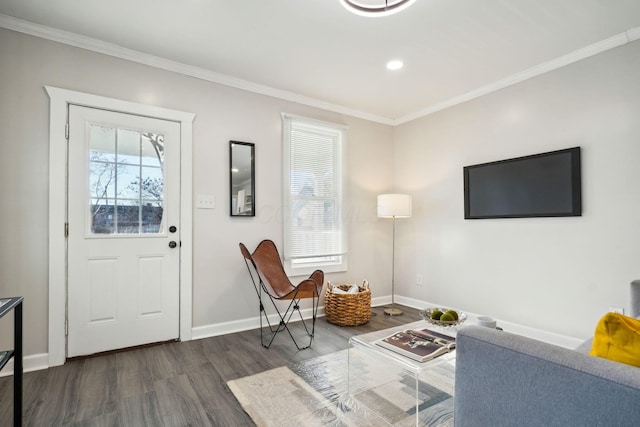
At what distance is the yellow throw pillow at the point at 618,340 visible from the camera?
919 millimetres

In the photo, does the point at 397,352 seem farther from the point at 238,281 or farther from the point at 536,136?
the point at 536,136

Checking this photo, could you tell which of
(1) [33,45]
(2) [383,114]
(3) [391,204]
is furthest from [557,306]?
(1) [33,45]

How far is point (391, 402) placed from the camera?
1997mm

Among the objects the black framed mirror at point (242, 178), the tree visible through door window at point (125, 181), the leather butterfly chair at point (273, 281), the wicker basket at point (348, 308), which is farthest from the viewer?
the wicker basket at point (348, 308)

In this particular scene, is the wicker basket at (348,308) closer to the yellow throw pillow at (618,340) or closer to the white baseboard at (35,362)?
the white baseboard at (35,362)

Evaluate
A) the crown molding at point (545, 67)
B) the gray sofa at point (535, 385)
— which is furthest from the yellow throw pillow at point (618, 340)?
the crown molding at point (545, 67)

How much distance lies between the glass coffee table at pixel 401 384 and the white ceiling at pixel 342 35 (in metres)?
2.18

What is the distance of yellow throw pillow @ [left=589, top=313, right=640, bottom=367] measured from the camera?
3.01 feet

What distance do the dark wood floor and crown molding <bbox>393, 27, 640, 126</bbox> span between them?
2.89 metres

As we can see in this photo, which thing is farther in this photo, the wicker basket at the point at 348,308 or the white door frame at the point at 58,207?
the wicker basket at the point at 348,308

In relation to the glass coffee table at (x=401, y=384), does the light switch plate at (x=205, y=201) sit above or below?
above

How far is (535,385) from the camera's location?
0.93 meters

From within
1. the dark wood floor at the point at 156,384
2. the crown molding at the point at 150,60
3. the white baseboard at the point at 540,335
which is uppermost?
the crown molding at the point at 150,60

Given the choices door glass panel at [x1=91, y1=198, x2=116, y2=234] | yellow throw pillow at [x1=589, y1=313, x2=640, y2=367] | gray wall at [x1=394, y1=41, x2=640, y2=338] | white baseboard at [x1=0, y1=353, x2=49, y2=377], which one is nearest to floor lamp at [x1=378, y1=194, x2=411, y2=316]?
gray wall at [x1=394, y1=41, x2=640, y2=338]
